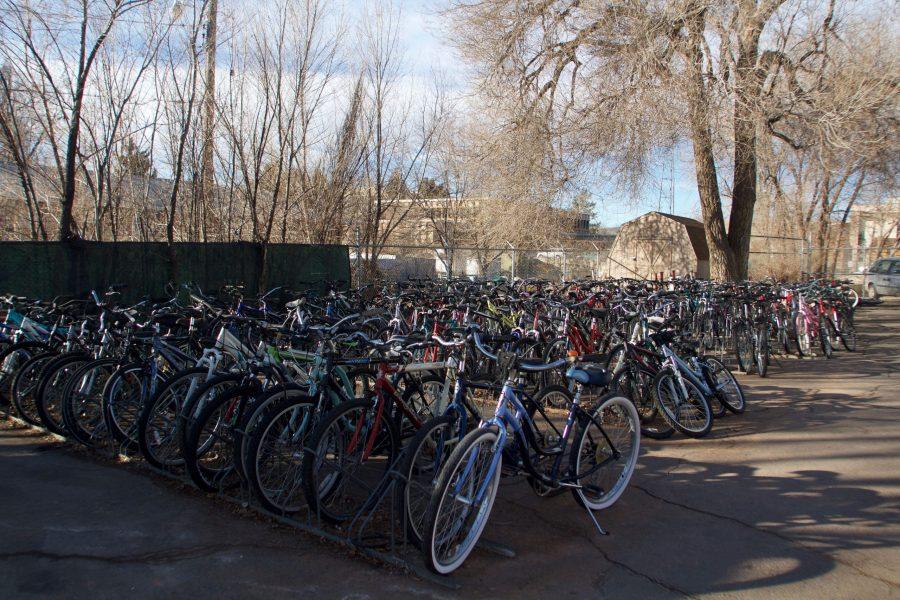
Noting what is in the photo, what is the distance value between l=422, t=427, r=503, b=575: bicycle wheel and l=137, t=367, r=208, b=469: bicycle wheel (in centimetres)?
213

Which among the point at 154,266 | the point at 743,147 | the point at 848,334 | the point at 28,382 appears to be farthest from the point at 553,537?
the point at 743,147

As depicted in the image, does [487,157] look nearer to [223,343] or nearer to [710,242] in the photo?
[710,242]

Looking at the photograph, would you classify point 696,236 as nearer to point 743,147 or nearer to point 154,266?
point 743,147

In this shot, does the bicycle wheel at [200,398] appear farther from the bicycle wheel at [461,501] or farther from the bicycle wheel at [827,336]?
the bicycle wheel at [827,336]

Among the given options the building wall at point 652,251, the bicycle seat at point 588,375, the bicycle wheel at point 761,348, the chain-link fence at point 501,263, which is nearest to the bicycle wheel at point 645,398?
the bicycle seat at point 588,375

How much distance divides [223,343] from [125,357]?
101 cm

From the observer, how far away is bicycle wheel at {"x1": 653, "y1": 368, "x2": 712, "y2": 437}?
5.43 meters

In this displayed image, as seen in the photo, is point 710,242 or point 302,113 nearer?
point 302,113

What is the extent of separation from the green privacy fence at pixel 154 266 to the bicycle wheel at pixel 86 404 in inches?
169

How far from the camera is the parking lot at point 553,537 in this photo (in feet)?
10.2

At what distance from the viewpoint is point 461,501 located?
3.11 meters

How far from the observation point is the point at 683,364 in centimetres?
547

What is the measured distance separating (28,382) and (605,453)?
515 cm

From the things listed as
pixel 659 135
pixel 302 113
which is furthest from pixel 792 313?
pixel 302 113
